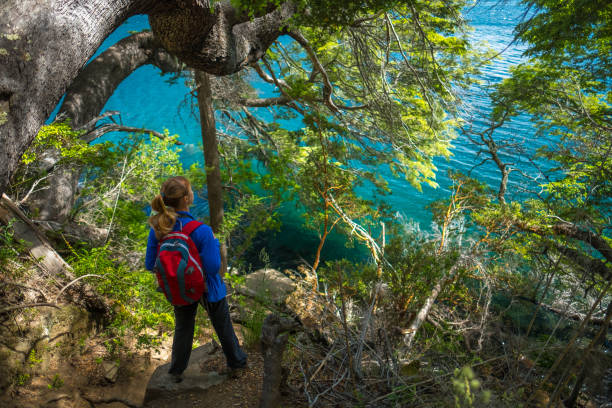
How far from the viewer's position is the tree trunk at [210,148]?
5.67 m

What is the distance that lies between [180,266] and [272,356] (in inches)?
32.1

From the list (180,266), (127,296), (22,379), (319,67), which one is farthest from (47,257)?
(319,67)

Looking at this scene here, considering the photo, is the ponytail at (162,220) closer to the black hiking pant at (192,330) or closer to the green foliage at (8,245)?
the black hiking pant at (192,330)

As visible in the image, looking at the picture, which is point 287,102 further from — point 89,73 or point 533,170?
point 533,170

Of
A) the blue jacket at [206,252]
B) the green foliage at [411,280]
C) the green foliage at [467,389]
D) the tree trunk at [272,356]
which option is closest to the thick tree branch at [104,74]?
the blue jacket at [206,252]

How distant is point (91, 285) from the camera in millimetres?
3084

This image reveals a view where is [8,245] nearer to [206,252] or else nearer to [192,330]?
[192,330]

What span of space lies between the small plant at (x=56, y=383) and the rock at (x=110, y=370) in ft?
1.08

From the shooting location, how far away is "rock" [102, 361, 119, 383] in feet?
9.42

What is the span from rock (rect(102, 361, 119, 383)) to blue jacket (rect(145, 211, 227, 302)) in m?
1.40

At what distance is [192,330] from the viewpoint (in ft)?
8.14

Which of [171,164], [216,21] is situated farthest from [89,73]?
[216,21]

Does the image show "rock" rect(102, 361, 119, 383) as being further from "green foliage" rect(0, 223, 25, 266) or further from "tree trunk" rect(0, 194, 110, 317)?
"green foliage" rect(0, 223, 25, 266)

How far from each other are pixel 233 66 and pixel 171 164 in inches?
108
